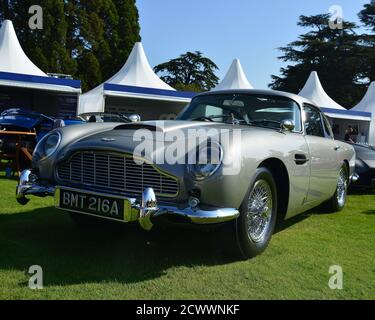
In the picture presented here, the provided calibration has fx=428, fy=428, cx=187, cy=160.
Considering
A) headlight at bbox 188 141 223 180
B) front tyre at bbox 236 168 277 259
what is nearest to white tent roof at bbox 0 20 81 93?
front tyre at bbox 236 168 277 259

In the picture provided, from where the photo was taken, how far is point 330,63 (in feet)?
151

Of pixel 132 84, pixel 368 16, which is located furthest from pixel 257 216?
pixel 368 16

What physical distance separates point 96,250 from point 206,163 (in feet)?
4.41

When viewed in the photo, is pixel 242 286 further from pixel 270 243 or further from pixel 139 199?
pixel 270 243

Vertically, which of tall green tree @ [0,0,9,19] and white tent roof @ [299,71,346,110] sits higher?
tall green tree @ [0,0,9,19]

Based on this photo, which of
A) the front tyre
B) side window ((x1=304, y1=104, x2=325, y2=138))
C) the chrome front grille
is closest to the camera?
the chrome front grille

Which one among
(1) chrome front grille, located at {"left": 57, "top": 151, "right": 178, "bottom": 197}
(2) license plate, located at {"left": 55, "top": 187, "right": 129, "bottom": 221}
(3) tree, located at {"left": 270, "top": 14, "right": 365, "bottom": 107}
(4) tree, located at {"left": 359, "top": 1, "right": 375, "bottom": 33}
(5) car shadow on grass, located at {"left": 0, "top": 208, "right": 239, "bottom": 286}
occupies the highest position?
(4) tree, located at {"left": 359, "top": 1, "right": 375, "bottom": 33}

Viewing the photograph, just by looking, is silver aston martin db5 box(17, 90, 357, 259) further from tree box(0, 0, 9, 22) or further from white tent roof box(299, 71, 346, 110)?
tree box(0, 0, 9, 22)

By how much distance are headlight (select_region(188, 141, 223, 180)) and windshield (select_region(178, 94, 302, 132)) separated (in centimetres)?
124

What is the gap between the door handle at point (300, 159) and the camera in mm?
4024

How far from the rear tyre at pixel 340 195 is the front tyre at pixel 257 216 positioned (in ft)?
7.45

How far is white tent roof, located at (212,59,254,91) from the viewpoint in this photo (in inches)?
832
